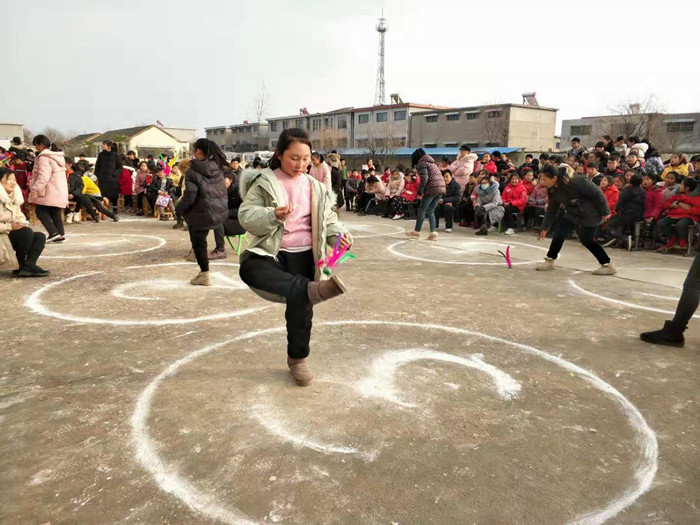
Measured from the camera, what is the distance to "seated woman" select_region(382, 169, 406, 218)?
15435 mm

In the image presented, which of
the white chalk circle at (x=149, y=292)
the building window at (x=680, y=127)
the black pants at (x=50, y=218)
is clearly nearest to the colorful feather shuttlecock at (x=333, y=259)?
the white chalk circle at (x=149, y=292)

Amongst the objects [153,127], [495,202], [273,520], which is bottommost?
[273,520]

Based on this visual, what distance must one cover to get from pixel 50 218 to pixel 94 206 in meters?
4.33

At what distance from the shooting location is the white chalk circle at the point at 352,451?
2.27m

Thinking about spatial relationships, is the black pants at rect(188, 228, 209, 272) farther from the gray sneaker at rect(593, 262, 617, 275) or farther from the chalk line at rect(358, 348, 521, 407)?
the gray sneaker at rect(593, 262, 617, 275)

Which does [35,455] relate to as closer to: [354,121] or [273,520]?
[273,520]

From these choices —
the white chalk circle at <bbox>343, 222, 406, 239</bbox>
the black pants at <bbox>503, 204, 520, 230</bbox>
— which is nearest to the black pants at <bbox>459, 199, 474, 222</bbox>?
the black pants at <bbox>503, 204, 520, 230</bbox>

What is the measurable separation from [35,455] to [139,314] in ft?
8.65

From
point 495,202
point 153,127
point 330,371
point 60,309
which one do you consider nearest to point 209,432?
point 330,371

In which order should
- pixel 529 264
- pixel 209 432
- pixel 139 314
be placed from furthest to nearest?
pixel 529 264
pixel 139 314
pixel 209 432

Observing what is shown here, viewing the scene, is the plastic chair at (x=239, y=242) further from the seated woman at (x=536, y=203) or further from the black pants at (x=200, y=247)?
the seated woman at (x=536, y=203)

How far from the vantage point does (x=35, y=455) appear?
2.64 m

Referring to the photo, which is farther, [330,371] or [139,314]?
[139,314]

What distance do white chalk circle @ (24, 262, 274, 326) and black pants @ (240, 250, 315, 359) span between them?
1773mm
